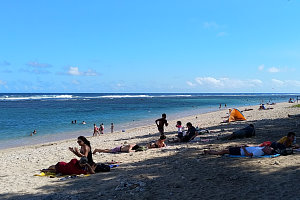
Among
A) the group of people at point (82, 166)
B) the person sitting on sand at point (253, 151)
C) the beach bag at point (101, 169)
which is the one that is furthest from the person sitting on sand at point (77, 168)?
the person sitting on sand at point (253, 151)

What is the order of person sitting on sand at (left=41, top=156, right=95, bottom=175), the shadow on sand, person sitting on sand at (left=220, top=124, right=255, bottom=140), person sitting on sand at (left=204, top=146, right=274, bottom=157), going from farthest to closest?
person sitting on sand at (left=220, top=124, right=255, bottom=140), person sitting on sand at (left=41, top=156, right=95, bottom=175), person sitting on sand at (left=204, top=146, right=274, bottom=157), the shadow on sand

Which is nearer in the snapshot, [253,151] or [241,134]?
[253,151]

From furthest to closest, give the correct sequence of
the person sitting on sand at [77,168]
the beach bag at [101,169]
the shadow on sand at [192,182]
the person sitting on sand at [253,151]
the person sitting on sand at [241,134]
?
the person sitting on sand at [241,134] → the beach bag at [101,169] → the person sitting on sand at [77,168] → the person sitting on sand at [253,151] → the shadow on sand at [192,182]

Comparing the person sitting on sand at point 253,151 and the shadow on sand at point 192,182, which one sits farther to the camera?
the person sitting on sand at point 253,151

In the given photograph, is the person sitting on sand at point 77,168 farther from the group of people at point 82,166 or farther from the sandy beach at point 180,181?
the sandy beach at point 180,181

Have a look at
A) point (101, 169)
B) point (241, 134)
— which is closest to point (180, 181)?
point (101, 169)

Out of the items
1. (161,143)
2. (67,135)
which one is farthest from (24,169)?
(67,135)

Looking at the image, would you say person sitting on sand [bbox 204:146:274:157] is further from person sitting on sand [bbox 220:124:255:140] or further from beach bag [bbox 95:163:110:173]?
beach bag [bbox 95:163:110:173]

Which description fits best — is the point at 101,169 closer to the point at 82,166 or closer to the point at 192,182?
the point at 82,166

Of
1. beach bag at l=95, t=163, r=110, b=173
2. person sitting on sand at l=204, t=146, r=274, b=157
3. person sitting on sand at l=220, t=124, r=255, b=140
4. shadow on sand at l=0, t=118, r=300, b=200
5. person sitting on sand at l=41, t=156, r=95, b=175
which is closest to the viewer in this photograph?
shadow on sand at l=0, t=118, r=300, b=200

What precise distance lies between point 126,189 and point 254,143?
6212 millimetres

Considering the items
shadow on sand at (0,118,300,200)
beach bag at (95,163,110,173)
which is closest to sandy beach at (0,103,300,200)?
shadow on sand at (0,118,300,200)

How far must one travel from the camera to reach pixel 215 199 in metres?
4.80

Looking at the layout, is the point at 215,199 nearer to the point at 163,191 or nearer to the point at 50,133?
the point at 163,191
